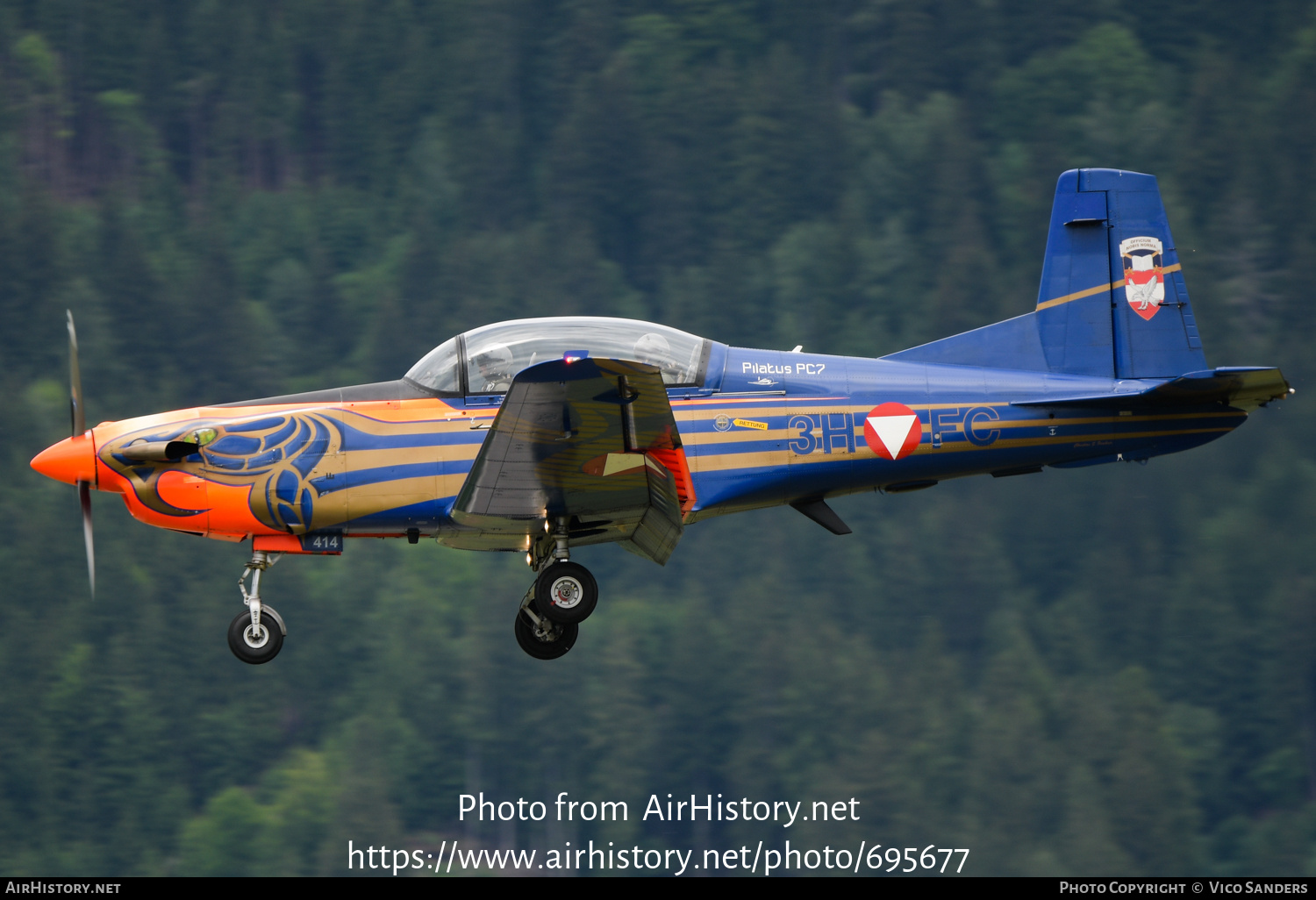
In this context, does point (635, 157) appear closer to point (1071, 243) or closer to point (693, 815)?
point (693, 815)

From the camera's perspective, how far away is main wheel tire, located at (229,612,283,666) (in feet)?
46.3

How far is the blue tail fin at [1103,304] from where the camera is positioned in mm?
15234

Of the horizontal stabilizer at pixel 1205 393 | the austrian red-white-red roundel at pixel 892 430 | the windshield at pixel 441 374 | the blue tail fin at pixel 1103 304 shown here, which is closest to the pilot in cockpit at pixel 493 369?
the windshield at pixel 441 374

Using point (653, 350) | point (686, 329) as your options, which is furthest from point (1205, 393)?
point (686, 329)

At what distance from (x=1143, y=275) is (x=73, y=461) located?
31.3 ft

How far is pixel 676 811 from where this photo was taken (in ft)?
201

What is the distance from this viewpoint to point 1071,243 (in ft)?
51.4

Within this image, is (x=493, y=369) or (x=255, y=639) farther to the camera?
(x=255, y=639)

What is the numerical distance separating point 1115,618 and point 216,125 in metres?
79.3

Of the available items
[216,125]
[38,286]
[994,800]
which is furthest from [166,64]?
[994,800]

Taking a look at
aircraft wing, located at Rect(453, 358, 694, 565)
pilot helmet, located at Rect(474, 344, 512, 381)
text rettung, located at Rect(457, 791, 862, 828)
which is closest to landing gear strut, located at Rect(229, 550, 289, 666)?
aircraft wing, located at Rect(453, 358, 694, 565)

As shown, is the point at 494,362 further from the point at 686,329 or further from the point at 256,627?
the point at 686,329

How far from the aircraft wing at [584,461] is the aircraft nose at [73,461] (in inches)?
119

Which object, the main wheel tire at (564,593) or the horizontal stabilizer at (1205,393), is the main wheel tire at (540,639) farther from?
the horizontal stabilizer at (1205,393)
